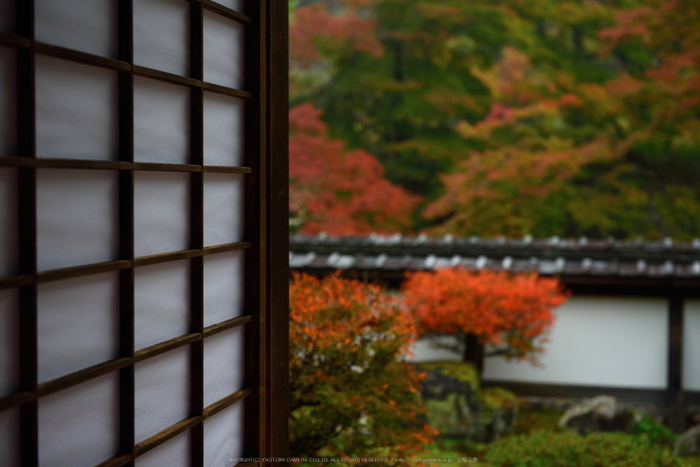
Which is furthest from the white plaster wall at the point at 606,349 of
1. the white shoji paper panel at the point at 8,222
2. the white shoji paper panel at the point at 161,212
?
the white shoji paper panel at the point at 8,222

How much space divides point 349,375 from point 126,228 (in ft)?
7.76

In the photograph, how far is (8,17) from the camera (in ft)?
4.73

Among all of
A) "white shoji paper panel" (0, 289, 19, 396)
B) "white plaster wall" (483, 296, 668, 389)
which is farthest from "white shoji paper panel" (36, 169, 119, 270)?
"white plaster wall" (483, 296, 668, 389)

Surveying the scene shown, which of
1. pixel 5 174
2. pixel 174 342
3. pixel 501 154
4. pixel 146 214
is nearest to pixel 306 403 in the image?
pixel 174 342

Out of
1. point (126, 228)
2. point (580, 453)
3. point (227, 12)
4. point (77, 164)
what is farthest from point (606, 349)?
point (77, 164)

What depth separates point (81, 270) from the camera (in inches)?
62.9

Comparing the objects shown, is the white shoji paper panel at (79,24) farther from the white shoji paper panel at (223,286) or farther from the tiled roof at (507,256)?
the tiled roof at (507,256)

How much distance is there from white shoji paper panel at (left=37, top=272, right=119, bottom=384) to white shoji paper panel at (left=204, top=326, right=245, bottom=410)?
1.51ft

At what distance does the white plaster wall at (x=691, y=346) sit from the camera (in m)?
7.08

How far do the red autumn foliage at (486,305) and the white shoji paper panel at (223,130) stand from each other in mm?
4083

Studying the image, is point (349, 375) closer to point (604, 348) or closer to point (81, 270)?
point (81, 270)

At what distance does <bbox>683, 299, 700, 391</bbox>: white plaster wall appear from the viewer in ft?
23.2

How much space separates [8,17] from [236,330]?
1.30 meters

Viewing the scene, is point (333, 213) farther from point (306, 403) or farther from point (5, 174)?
point (5, 174)
